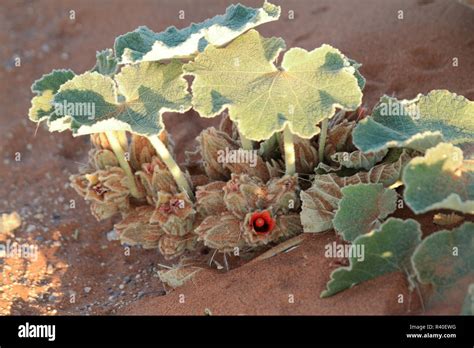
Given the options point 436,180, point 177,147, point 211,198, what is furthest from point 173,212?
point 177,147

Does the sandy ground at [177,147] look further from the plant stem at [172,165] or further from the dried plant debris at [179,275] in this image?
the plant stem at [172,165]

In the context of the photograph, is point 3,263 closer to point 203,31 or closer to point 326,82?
point 203,31

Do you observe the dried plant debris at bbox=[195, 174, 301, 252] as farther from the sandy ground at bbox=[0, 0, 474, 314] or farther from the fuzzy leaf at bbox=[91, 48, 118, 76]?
the fuzzy leaf at bbox=[91, 48, 118, 76]

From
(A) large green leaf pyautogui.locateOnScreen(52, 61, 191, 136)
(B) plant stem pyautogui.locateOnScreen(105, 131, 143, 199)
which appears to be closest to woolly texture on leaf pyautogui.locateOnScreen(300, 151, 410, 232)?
(A) large green leaf pyautogui.locateOnScreen(52, 61, 191, 136)

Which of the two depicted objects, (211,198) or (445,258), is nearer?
(445,258)

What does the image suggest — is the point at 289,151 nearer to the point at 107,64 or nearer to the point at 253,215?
the point at 253,215

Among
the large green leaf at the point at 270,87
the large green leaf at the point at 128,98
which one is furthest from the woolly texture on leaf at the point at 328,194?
the large green leaf at the point at 128,98
